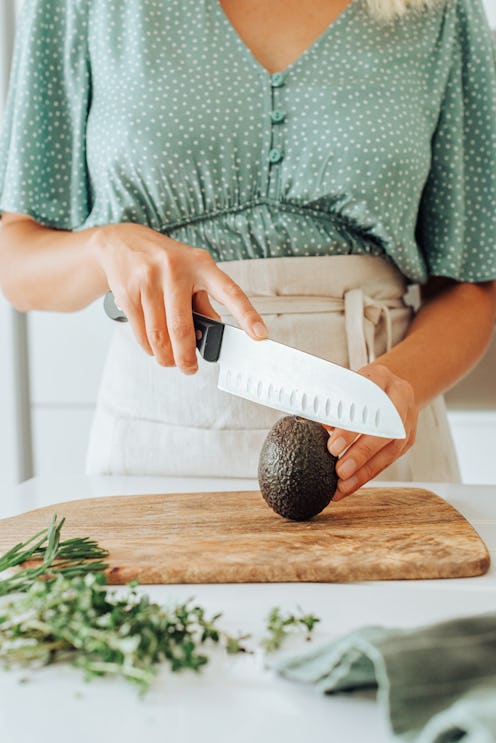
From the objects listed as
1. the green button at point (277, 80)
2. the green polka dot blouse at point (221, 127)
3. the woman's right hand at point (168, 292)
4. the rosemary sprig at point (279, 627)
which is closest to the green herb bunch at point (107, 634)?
the rosemary sprig at point (279, 627)

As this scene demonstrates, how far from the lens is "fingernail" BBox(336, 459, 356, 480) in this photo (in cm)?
101

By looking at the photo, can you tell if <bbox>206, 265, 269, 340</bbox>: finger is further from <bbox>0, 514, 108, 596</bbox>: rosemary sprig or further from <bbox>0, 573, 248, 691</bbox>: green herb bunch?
<bbox>0, 573, 248, 691</bbox>: green herb bunch

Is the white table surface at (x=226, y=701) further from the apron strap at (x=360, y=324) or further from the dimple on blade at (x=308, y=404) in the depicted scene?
the apron strap at (x=360, y=324)

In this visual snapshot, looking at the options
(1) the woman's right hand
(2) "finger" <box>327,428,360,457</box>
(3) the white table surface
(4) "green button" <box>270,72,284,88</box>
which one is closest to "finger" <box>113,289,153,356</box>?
(1) the woman's right hand

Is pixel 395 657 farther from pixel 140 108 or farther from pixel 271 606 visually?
pixel 140 108

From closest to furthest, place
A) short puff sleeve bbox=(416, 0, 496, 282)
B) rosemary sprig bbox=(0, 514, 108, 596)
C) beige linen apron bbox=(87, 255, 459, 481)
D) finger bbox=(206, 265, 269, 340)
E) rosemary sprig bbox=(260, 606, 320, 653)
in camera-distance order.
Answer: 1. rosemary sprig bbox=(260, 606, 320, 653)
2. rosemary sprig bbox=(0, 514, 108, 596)
3. finger bbox=(206, 265, 269, 340)
4. beige linen apron bbox=(87, 255, 459, 481)
5. short puff sleeve bbox=(416, 0, 496, 282)

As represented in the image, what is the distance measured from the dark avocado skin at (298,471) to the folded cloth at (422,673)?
357 mm

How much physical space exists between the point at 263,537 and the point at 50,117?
837mm

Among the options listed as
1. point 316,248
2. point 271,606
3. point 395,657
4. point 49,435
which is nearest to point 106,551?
point 271,606

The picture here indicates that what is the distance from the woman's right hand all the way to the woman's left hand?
0.16 metres

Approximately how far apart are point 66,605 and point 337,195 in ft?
2.80

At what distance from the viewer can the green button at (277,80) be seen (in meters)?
1.35

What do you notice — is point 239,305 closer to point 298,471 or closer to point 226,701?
point 298,471

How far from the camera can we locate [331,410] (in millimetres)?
1013
